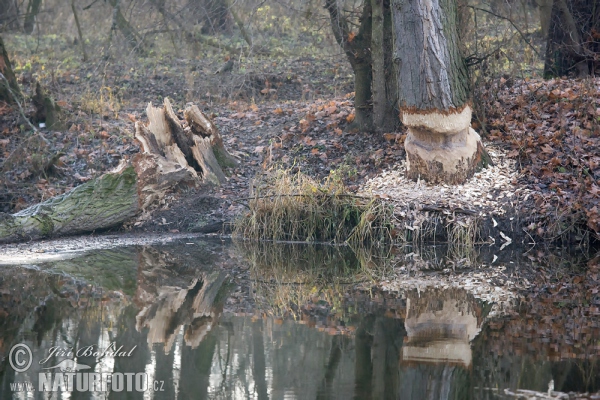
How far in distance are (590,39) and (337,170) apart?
5.35 meters

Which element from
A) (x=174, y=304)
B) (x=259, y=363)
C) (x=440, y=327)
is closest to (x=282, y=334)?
(x=259, y=363)

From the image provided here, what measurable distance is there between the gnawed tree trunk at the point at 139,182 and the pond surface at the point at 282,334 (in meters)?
1.66

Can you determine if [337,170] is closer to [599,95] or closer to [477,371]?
[599,95]

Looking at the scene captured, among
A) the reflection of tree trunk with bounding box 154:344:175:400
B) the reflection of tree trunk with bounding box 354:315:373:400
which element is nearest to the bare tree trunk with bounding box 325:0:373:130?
the reflection of tree trunk with bounding box 354:315:373:400

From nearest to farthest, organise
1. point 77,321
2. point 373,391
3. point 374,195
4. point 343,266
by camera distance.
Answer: point 373,391
point 77,321
point 343,266
point 374,195

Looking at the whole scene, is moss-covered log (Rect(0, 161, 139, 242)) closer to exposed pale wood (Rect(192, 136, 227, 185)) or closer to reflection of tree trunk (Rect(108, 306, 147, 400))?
exposed pale wood (Rect(192, 136, 227, 185))

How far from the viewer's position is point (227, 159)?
39.3 feet

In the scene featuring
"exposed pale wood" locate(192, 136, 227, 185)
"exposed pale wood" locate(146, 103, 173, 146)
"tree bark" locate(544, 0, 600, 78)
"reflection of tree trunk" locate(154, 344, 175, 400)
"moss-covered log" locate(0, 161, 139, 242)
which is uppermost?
"tree bark" locate(544, 0, 600, 78)

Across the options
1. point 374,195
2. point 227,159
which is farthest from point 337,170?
point 227,159

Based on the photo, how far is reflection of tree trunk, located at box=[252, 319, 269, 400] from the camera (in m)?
4.51

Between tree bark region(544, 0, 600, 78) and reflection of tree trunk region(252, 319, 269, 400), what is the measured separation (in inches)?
361

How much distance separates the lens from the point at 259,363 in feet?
16.2

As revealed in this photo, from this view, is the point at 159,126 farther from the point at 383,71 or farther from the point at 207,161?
the point at 383,71

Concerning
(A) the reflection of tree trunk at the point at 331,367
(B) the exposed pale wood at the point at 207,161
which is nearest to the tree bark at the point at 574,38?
(B) the exposed pale wood at the point at 207,161
